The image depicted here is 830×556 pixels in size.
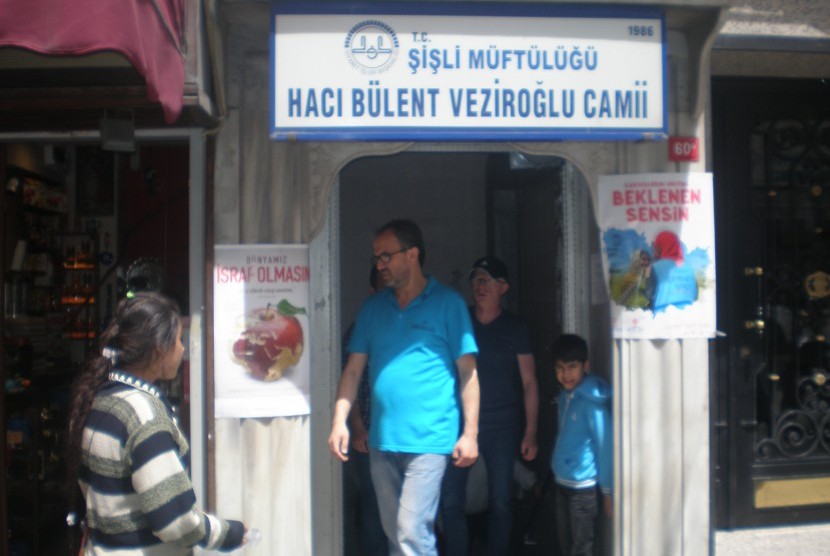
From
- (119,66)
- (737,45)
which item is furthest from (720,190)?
(119,66)

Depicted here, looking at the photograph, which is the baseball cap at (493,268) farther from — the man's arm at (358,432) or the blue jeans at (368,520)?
the blue jeans at (368,520)

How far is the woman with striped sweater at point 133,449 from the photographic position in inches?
93.4

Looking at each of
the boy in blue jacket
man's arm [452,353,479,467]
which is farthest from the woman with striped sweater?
the boy in blue jacket

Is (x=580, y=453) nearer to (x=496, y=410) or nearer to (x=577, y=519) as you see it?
(x=577, y=519)

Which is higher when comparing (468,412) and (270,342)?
(270,342)

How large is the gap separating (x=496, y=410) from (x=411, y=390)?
31.6 inches

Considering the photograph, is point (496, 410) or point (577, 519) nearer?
point (577, 519)

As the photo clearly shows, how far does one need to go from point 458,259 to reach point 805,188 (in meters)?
2.73

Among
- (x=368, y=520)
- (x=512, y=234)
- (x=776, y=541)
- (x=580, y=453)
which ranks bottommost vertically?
(x=776, y=541)

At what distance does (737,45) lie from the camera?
4762 millimetres

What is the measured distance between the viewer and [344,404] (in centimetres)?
391

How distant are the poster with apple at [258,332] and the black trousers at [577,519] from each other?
144cm

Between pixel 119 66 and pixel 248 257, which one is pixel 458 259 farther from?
pixel 119 66

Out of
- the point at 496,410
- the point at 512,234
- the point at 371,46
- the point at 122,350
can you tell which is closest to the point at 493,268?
the point at 496,410
